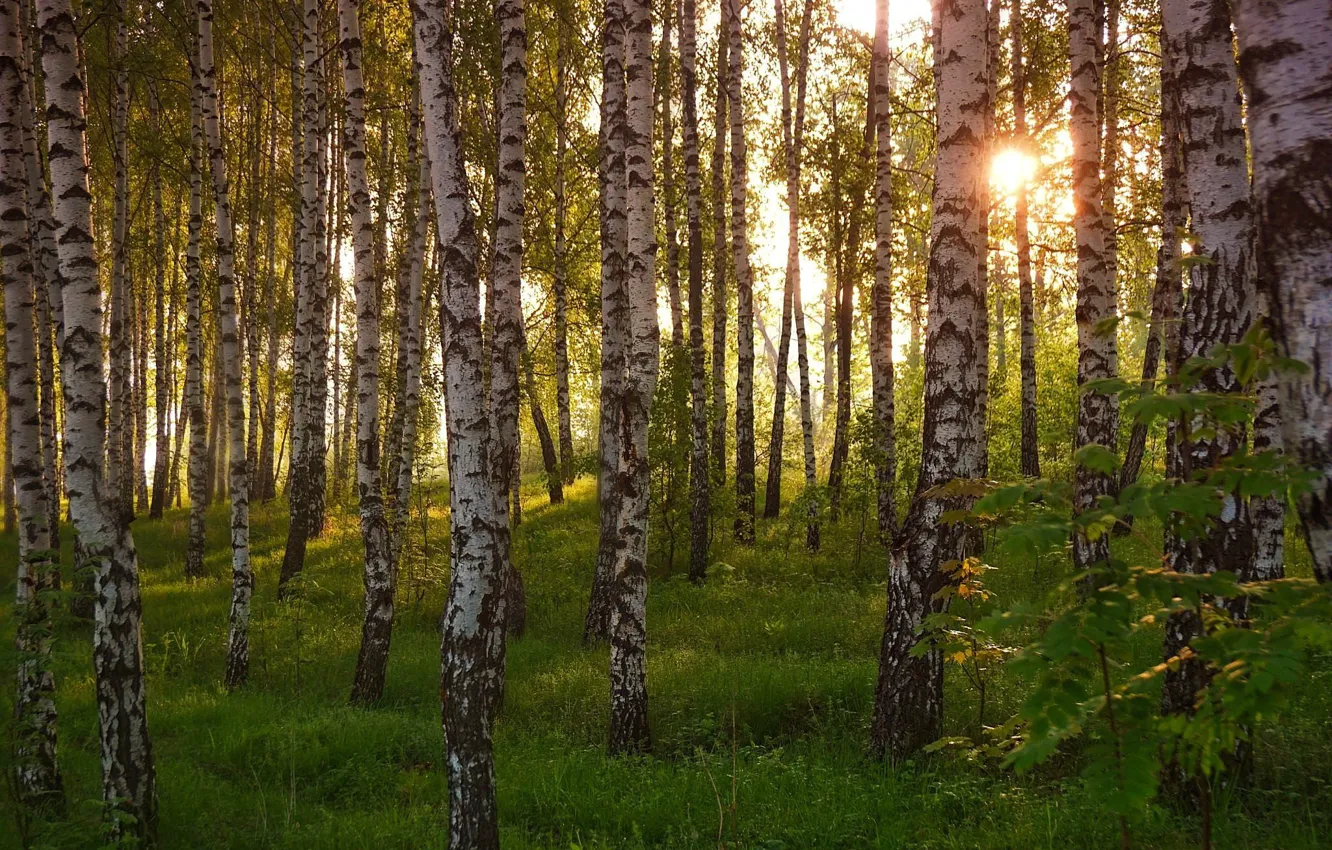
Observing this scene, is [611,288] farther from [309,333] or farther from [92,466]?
[309,333]

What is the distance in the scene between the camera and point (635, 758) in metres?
6.55

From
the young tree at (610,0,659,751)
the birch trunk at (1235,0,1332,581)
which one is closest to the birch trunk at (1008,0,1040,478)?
the young tree at (610,0,659,751)

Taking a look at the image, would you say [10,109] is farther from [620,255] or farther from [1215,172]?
[1215,172]

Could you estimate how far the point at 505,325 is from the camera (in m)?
8.17

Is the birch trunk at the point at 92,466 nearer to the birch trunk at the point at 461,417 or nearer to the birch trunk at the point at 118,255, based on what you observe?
the birch trunk at the point at 461,417

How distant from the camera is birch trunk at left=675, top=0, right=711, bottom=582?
43.1 feet

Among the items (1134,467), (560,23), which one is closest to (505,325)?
(1134,467)

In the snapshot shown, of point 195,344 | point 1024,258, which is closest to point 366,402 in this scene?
point 195,344

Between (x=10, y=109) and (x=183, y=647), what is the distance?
6832mm

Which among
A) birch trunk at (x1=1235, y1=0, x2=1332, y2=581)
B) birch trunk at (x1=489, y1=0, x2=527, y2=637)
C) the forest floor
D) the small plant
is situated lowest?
the forest floor

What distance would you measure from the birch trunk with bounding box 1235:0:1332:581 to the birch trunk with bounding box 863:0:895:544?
35.6 ft

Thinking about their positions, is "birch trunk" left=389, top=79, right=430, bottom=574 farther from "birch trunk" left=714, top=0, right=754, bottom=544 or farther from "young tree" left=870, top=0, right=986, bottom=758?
"young tree" left=870, top=0, right=986, bottom=758

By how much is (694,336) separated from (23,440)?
9.32 meters

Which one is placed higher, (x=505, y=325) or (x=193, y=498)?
(x=505, y=325)
